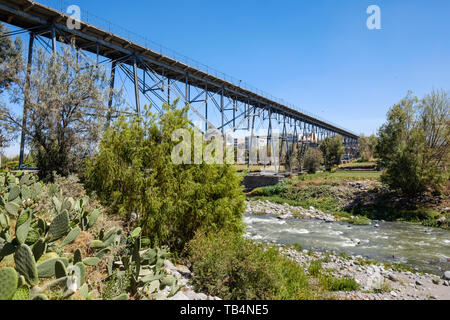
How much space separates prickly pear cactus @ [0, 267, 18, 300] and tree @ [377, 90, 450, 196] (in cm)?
2123

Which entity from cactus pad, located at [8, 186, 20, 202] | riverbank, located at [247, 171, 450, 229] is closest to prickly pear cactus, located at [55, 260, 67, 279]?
cactus pad, located at [8, 186, 20, 202]

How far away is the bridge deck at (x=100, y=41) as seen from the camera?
1081 cm

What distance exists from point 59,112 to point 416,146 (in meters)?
21.5

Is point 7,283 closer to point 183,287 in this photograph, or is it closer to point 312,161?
point 183,287

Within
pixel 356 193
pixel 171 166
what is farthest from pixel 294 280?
pixel 356 193

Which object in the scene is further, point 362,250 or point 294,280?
point 362,250

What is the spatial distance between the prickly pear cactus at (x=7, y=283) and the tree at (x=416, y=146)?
21.2 metres

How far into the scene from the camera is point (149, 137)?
24.0ft

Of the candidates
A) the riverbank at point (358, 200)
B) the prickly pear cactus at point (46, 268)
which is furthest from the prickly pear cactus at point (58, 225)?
the riverbank at point (358, 200)

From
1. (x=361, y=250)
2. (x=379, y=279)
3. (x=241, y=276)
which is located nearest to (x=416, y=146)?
(x=361, y=250)
